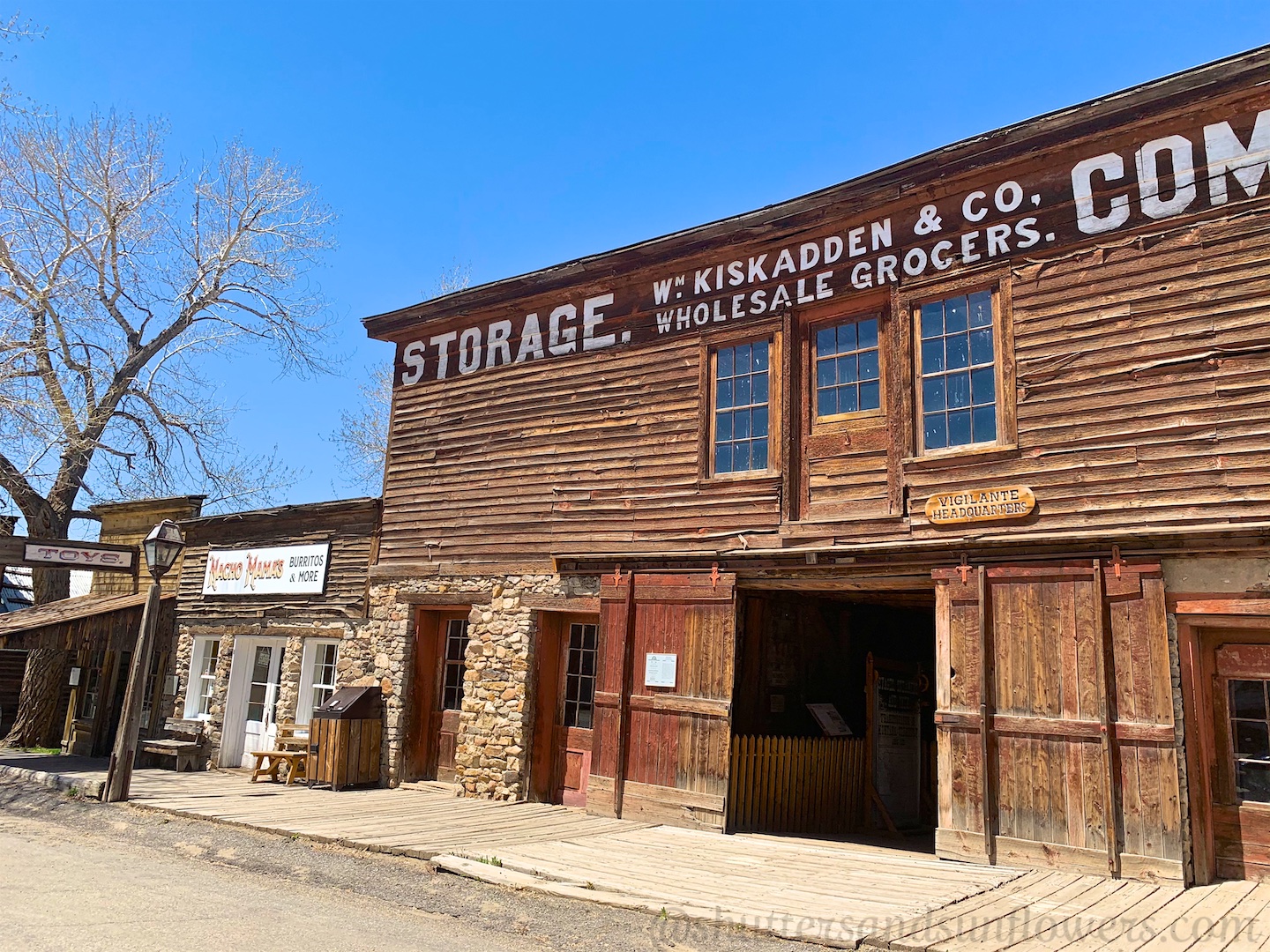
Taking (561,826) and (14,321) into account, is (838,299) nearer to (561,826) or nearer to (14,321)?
(561,826)

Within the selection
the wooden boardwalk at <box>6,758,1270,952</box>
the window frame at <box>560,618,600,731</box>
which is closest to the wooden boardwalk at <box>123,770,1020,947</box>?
the wooden boardwalk at <box>6,758,1270,952</box>

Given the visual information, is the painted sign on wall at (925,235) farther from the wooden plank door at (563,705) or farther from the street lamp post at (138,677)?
the street lamp post at (138,677)

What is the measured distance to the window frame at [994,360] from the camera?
8.47m

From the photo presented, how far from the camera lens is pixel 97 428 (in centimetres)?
2056

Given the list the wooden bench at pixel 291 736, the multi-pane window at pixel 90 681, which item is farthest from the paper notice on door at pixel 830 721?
the multi-pane window at pixel 90 681

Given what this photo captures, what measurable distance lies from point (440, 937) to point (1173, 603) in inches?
232

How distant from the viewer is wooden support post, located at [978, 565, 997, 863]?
7.69m

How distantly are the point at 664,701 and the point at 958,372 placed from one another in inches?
179

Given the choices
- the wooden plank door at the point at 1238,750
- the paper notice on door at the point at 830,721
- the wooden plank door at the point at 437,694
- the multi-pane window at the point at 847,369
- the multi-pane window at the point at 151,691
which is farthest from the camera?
the multi-pane window at the point at 151,691

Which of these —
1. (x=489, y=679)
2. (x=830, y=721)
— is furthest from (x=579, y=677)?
(x=830, y=721)

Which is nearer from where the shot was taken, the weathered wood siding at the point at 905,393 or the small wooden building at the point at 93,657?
the weathered wood siding at the point at 905,393

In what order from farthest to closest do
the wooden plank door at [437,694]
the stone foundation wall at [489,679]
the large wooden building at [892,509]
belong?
the wooden plank door at [437,694]
the stone foundation wall at [489,679]
the large wooden building at [892,509]

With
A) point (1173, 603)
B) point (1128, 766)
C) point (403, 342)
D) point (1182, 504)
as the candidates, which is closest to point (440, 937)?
point (1128, 766)

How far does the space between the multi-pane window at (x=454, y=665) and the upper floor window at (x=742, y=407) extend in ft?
15.2
